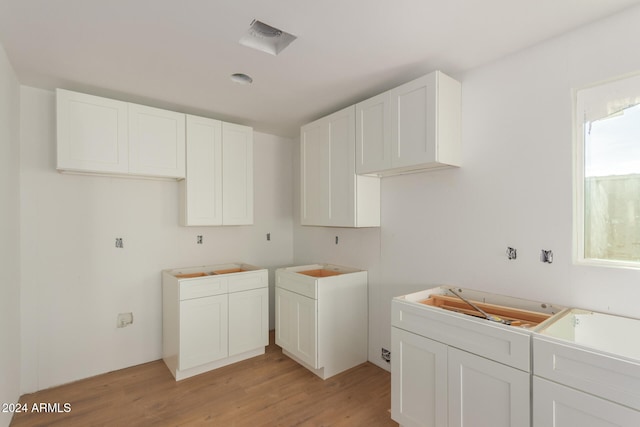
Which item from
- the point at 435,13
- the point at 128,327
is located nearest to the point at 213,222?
the point at 128,327

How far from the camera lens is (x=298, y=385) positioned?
8.64 feet

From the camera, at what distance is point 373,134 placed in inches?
98.7

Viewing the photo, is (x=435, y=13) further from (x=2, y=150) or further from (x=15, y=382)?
(x=15, y=382)

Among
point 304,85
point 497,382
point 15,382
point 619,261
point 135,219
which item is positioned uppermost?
point 304,85

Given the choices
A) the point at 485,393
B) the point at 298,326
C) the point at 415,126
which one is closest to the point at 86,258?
the point at 298,326

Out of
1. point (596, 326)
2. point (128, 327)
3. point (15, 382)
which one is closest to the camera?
point (596, 326)

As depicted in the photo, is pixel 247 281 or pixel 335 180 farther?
pixel 247 281

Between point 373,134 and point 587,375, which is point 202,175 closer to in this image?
point 373,134

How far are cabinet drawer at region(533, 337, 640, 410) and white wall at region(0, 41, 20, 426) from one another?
2979mm

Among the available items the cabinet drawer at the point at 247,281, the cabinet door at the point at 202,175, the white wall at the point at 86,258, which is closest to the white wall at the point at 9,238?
the white wall at the point at 86,258

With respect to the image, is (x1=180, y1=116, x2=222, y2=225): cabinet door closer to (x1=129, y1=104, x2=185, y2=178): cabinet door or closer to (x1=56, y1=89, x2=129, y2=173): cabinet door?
(x1=129, y1=104, x2=185, y2=178): cabinet door

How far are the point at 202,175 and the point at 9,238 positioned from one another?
1.46m

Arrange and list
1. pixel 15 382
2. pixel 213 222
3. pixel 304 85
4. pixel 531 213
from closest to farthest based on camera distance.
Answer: pixel 531 213, pixel 15 382, pixel 304 85, pixel 213 222

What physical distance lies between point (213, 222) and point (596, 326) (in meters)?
2.96
